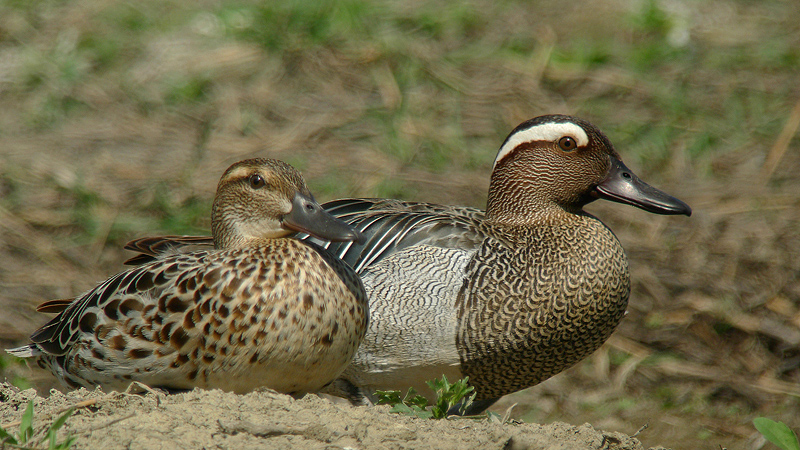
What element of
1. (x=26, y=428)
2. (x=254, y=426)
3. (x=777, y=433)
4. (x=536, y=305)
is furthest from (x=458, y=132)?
(x=26, y=428)

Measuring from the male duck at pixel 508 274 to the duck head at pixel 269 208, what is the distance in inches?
29.0

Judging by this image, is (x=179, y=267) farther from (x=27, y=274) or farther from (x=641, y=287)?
(x=641, y=287)

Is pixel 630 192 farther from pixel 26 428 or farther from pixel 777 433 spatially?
pixel 26 428

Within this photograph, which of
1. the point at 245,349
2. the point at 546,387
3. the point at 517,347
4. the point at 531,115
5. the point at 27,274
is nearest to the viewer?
the point at 245,349

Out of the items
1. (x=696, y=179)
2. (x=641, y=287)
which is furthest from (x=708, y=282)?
(x=696, y=179)

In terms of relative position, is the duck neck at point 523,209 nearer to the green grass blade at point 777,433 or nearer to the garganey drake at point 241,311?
the garganey drake at point 241,311

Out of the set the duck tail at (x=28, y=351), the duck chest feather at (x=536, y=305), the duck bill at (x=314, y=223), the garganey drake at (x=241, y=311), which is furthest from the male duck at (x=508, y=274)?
the duck bill at (x=314, y=223)

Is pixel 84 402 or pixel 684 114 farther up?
pixel 684 114

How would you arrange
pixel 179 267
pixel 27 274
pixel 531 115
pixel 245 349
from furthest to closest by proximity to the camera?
pixel 531 115 → pixel 27 274 → pixel 179 267 → pixel 245 349

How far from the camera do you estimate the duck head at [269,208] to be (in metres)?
3.49

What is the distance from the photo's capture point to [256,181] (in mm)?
3545

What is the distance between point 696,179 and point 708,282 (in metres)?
1.22

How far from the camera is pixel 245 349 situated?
10.4ft

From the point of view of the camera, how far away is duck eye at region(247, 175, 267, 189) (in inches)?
139
